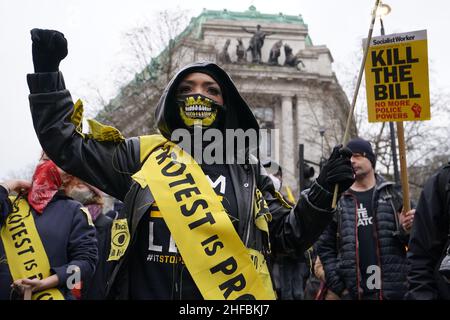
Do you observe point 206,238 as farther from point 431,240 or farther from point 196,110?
point 431,240

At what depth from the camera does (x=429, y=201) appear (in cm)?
317

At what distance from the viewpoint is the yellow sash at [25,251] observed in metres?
3.54

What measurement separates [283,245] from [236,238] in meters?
0.31

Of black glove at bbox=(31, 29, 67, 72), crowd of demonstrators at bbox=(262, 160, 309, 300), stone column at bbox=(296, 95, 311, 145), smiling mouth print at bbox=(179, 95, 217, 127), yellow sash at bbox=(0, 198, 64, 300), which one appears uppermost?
stone column at bbox=(296, 95, 311, 145)

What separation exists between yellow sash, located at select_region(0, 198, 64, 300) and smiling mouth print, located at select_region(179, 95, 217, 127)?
155cm

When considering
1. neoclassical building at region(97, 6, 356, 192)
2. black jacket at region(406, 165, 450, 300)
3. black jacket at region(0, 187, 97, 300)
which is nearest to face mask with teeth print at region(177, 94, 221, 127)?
black jacket at region(406, 165, 450, 300)

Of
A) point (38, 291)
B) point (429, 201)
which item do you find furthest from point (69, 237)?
point (429, 201)

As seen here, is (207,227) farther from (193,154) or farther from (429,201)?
(429,201)

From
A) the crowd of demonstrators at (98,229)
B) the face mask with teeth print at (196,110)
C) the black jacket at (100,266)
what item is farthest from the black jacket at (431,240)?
the crowd of demonstrators at (98,229)

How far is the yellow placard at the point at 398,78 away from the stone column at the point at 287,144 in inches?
1160

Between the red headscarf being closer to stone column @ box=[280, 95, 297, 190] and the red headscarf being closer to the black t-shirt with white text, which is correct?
the black t-shirt with white text

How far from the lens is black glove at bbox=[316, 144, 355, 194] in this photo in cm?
254

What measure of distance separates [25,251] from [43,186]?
0.50 m

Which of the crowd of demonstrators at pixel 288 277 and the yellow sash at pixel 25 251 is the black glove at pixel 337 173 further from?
the crowd of demonstrators at pixel 288 277
